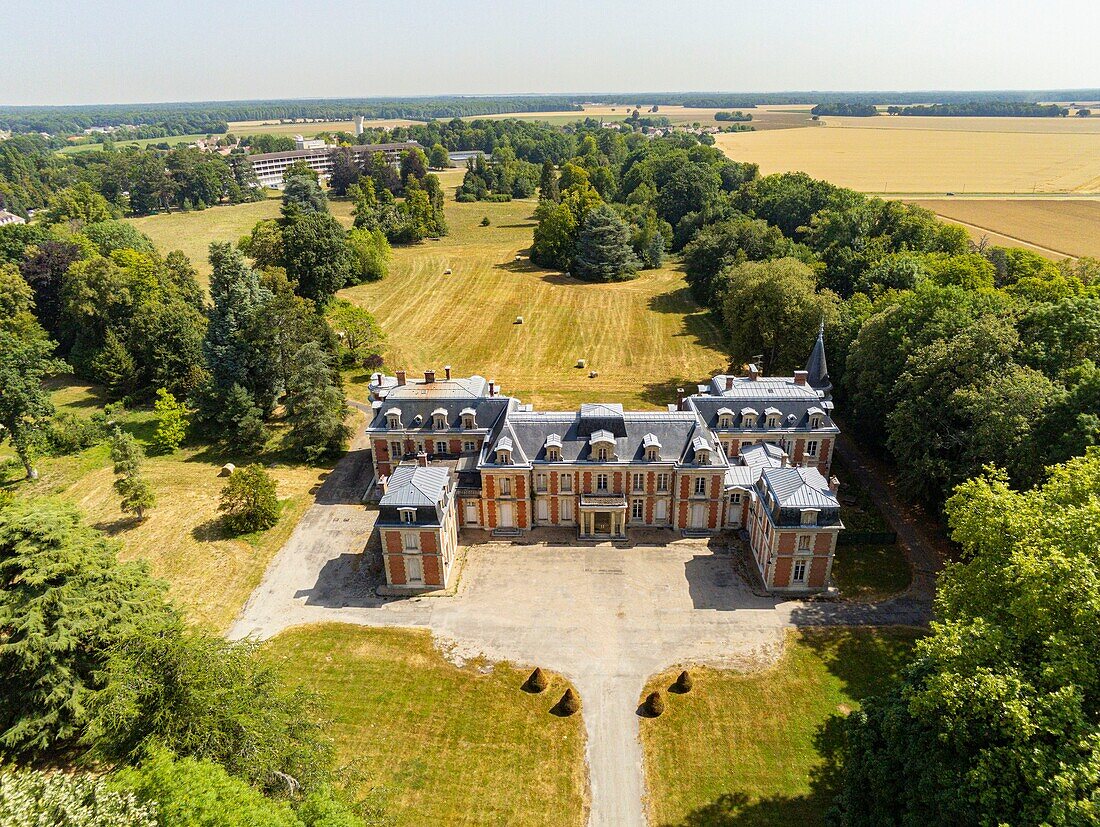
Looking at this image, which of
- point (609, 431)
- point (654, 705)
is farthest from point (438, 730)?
point (609, 431)

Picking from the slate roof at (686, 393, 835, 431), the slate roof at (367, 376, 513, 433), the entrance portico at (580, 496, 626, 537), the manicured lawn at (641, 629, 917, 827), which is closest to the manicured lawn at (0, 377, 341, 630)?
the slate roof at (367, 376, 513, 433)

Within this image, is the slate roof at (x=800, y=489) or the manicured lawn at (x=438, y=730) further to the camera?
the slate roof at (x=800, y=489)

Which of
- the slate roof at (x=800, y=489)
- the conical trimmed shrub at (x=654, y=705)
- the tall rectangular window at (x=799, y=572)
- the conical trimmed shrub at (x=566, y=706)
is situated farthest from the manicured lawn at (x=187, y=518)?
the tall rectangular window at (x=799, y=572)

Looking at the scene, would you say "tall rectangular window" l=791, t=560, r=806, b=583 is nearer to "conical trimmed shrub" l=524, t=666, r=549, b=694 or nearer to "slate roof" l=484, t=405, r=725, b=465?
"slate roof" l=484, t=405, r=725, b=465

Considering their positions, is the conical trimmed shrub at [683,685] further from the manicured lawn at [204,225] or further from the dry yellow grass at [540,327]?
the manicured lawn at [204,225]

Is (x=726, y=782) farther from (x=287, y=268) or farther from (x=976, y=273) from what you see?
(x=287, y=268)

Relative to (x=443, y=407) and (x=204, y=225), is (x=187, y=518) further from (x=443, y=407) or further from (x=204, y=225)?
(x=204, y=225)
